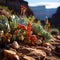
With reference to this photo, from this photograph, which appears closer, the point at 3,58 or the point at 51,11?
the point at 3,58

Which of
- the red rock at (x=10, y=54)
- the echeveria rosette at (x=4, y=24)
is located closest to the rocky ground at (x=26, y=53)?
the red rock at (x=10, y=54)

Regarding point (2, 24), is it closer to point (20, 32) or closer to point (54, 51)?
point (20, 32)

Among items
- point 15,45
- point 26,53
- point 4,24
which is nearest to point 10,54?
point 26,53

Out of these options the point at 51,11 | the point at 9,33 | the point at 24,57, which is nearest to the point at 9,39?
the point at 9,33

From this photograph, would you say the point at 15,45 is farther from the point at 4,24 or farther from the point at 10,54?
the point at 4,24

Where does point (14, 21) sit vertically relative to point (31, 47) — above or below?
above

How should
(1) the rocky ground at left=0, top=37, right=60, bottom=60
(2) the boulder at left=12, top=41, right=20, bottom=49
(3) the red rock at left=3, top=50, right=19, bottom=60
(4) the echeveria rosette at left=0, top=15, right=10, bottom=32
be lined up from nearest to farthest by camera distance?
(3) the red rock at left=3, top=50, right=19, bottom=60
(1) the rocky ground at left=0, top=37, right=60, bottom=60
(2) the boulder at left=12, top=41, right=20, bottom=49
(4) the echeveria rosette at left=0, top=15, right=10, bottom=32

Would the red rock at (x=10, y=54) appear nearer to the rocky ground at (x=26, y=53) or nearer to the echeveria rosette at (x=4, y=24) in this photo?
the rocky ground at (x=26, y=53)

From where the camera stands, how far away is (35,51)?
9.79 metres

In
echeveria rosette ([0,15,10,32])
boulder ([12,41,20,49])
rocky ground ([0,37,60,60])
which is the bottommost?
rocky ground ([0,37,60,60])

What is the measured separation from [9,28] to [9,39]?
36.1 inches

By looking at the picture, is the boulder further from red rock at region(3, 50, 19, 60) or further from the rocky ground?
red rock at region(3, 50, 19, 60)

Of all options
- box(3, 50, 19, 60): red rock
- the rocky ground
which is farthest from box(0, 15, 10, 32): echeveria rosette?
box(3, 50, 19, 60): red rock

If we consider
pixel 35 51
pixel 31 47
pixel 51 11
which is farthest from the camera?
pixel 51 11
